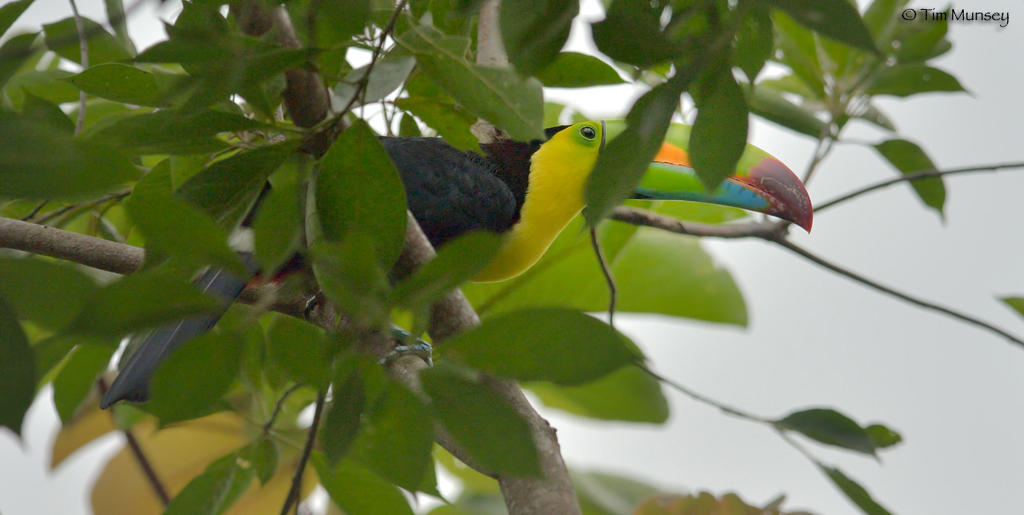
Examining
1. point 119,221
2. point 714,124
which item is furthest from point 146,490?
point 714,124

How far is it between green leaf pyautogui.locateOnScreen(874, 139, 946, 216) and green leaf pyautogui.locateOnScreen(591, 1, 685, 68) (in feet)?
3.34

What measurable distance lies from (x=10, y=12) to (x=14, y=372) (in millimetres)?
426

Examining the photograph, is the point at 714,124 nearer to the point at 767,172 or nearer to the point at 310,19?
the point at 310,19

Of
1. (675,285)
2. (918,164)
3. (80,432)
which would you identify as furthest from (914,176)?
(80,432)

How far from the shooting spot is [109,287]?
0.47 m

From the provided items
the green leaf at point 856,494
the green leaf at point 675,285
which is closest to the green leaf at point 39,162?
the green leaf at point 856,494

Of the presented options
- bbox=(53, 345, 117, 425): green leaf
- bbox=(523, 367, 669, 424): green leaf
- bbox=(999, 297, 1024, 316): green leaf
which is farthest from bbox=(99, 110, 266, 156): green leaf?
bbox=(999, 297, 1024, 316): green leaf

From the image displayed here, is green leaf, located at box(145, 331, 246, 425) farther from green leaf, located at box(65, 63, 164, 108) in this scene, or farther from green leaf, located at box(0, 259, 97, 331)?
green leaf, located at box(65, 63, 164, 108)

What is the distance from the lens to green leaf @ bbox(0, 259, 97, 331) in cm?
50

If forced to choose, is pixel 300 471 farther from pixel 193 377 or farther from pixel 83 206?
pixel 83 206

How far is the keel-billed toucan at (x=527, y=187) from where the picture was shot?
139 centimetres

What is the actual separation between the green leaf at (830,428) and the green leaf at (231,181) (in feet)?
2.06

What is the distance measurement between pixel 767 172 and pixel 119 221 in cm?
122

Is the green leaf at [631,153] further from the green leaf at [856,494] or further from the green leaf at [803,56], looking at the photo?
the green leaf at [803,56]
